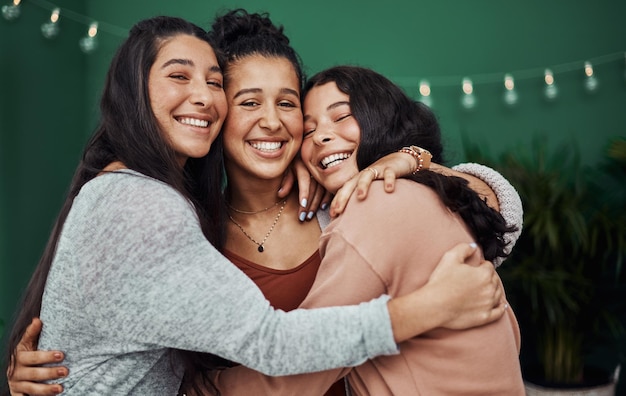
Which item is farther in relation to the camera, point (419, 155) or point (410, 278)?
point (419, 155)

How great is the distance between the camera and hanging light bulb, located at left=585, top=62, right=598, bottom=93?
3.35 m

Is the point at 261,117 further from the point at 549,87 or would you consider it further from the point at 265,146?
the point at 549,87

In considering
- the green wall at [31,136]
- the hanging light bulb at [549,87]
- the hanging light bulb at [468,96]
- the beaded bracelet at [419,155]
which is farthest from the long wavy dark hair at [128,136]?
the hanging light bulb at [549,87]

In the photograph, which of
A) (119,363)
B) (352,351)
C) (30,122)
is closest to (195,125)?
(119,363)

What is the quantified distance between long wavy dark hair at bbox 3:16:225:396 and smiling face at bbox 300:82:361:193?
0.35m

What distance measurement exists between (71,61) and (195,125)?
7.27 ft

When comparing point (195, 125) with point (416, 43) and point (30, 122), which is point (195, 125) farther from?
point (416, 43)

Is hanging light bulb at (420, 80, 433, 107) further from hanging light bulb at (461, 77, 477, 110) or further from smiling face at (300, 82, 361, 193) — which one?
smiling face at (300, 82, 361, 193)

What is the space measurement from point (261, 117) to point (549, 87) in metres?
2.32

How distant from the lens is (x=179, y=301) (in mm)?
968

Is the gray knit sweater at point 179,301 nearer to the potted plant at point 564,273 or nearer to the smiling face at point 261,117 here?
the smiling face at point 261,117

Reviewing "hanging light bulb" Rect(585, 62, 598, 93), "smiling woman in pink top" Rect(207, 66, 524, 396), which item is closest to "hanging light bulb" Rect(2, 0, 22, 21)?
"smiling woman in pink top" Rect(207, 66, 524, 396)

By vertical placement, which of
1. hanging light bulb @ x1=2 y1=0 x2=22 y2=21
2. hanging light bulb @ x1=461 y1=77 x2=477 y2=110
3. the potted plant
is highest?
hanging light bulb @ x1=2 y1=0 x2=22 y2=21

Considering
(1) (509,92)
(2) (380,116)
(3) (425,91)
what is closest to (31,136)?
(2) (380,116)
